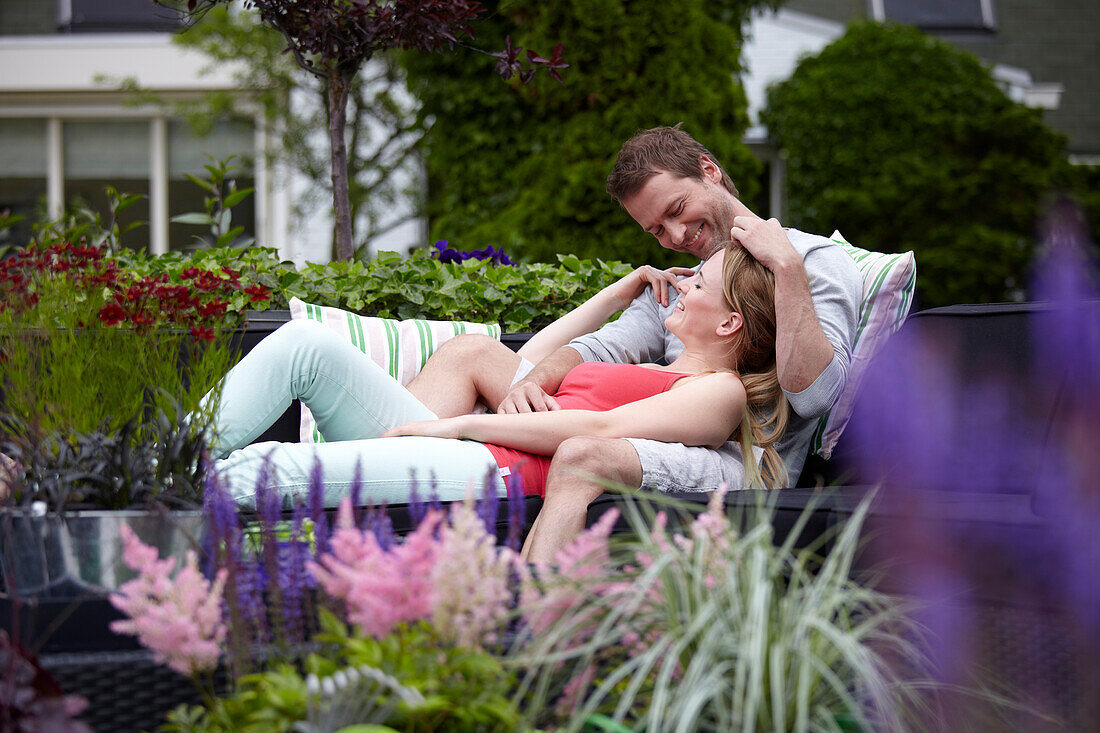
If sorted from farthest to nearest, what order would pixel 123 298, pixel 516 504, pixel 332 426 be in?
pixel 332 426 → pixel 123 298 → pixel 516 504

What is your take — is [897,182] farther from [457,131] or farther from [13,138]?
[13,138]

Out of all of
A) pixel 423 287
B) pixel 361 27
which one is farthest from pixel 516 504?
pixel 361 27

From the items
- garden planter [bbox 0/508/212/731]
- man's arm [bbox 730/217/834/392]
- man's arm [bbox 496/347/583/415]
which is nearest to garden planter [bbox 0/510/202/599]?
garden planter [bbox 0/508/212/731]

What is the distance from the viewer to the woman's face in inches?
95.1

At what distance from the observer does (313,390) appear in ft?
7.56

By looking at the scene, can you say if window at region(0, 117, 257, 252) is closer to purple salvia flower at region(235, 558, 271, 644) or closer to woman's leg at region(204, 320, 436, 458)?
woman's leg at region(204, 320, 436, 458)

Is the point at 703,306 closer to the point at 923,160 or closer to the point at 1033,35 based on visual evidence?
the point at 923,160

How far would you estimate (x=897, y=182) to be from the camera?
8484 millimetres

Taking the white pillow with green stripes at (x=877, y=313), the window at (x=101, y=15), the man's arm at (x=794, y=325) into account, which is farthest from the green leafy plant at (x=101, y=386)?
the window at (x=101, y=15)

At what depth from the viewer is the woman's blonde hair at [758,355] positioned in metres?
2.29

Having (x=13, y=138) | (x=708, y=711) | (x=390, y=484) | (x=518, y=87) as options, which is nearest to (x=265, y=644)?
(x=708, y=711)

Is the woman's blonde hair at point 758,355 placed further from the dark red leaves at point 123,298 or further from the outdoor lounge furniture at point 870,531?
the dark red leaves at point 123,298

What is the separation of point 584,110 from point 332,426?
3.75 metres

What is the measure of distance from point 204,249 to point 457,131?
2.70m
